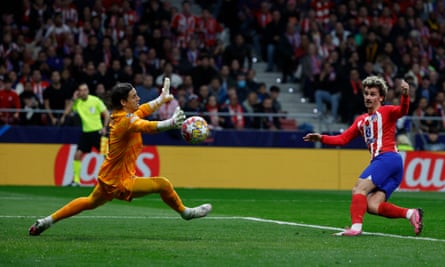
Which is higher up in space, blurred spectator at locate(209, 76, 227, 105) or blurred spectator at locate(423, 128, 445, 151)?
blurred spectator at locate(209, 76, 227, 105)

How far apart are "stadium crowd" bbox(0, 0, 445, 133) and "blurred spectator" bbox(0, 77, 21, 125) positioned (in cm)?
2

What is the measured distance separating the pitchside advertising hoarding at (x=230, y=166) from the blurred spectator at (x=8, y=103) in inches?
25.1

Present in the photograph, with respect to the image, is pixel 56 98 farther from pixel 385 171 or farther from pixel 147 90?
pixel 385 171

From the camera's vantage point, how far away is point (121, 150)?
11805 millimetres

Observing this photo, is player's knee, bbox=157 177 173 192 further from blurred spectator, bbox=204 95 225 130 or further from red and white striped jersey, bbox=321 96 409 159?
blurred spectator, bbox=204 95 225 130

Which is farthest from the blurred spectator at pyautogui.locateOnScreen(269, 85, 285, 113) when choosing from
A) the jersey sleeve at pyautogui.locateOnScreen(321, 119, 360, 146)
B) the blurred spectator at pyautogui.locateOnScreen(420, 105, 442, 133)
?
the jersey sleeve at pyautogui.locateOnScreen(321, 119, 360, 146)

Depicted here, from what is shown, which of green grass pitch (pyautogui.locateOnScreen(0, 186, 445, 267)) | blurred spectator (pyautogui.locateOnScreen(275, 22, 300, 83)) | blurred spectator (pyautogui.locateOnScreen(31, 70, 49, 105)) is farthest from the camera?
blurred spectator (pyautogui.locateOnScreen(275, 22, 300, 83))

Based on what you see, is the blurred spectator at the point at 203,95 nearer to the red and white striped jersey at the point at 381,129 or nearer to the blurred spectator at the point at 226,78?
the blurred spectator at the point at 226,78

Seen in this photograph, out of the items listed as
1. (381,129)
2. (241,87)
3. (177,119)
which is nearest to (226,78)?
(241,87)

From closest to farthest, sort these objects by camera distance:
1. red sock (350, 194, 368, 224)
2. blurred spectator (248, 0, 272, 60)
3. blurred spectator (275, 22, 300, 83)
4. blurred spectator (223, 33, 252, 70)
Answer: red sock (350, 194, 368, 224) < blurred spectator (223, 33, 252, 70) < blurred spectator (275, 22, 300, 83) < blurred spectator (248, 0, 272, 60)

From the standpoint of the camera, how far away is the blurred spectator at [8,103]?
81.4 ft

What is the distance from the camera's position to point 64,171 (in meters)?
25.3

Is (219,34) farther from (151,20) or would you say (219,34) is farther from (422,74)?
(422,74)

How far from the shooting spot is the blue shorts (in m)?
12.2
